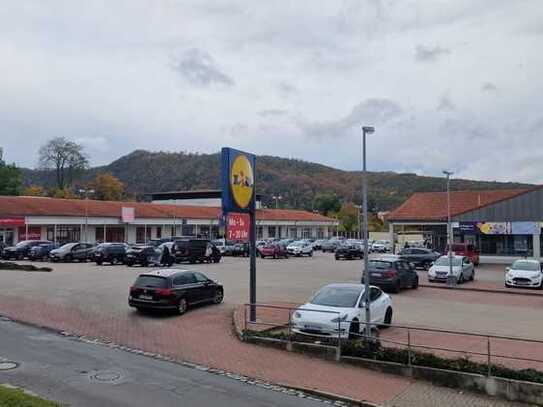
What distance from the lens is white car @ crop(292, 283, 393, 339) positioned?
14727 mm

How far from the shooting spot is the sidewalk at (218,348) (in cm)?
1162

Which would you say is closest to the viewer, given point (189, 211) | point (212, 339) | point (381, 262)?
point (212, 339)

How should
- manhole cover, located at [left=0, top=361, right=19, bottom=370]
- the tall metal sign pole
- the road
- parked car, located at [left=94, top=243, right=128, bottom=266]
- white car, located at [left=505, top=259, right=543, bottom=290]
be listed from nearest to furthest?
the road
manhole cover, located at [left=0, top=361, right=19, bottom=370]
the tall metal sign pole
white car, located at [left=505, top=259, right=543, bottom=290]
parked car, located at [left=94, top=243, right=128, bottom=266]

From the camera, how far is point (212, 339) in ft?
52.1

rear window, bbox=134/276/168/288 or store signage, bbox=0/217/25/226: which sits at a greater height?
store signage, bbox=0/217/25/226

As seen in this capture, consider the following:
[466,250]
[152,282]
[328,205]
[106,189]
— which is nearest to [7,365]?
[152,282]

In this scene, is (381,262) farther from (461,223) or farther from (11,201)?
(11,201)

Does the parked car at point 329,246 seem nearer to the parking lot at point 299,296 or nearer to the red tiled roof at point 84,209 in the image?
the red tiled roof at point 84,209

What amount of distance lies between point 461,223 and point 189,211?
Result: 1556 inches

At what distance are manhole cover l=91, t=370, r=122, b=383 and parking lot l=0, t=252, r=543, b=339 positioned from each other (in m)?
7.10

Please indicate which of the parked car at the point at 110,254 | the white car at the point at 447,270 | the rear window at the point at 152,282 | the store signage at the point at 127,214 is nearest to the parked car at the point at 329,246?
the store signage at the point at 127,214

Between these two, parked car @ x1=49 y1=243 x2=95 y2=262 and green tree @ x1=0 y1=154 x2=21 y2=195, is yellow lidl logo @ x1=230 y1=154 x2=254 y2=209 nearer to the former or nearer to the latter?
parked car @ x1=49 y1=243 x2=95 y2=262

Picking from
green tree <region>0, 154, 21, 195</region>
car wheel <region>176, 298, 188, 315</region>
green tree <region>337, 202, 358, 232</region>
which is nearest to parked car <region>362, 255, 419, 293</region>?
car wheel <region>176, 298, 188, 315</region>

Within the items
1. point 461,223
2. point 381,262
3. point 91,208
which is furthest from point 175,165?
point 381,262
